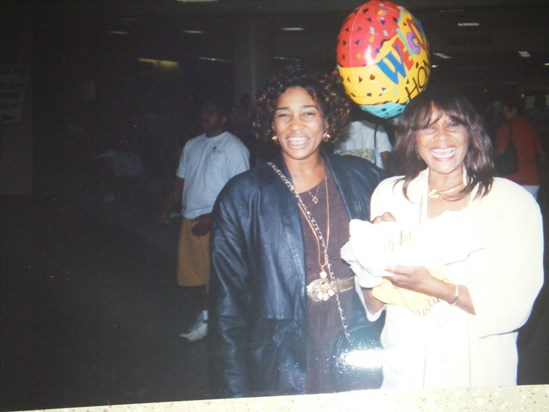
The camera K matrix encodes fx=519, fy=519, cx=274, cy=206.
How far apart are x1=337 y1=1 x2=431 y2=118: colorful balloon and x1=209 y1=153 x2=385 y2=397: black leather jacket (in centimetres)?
24

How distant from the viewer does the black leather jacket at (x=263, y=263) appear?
5.57 feet

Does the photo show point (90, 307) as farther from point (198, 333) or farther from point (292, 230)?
point (292, 230)

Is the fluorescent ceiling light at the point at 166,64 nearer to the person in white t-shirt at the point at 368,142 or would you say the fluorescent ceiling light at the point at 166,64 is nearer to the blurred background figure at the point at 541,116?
the person in white t-shirt at the point at 368,142

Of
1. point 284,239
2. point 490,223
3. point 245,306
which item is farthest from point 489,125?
point 245,306

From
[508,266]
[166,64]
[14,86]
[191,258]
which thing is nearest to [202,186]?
[191,258]

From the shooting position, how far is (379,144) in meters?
1.87

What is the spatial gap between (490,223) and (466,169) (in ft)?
0.61

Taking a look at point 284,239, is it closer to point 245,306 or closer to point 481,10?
point 245,306

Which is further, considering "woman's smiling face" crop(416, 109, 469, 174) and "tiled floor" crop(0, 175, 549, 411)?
"tiled floor" crop(0, 175, 549, 411)

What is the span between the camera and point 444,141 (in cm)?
162

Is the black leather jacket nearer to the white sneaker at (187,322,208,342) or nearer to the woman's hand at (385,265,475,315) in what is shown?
the woman's hand at (385,265,475,315)

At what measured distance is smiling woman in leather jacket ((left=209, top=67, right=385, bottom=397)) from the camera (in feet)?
5.52

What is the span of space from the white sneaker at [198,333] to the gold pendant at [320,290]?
0.62 meters

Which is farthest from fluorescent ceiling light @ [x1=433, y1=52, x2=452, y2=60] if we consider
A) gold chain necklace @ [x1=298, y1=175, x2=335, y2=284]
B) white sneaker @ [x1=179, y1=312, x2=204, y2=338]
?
white sneaker @ [x1=179, y1=312, x2=204, y2=338]
